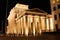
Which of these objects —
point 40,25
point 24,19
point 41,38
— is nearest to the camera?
point 41,38

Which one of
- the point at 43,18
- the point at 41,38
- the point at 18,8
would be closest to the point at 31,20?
the point at 43,18

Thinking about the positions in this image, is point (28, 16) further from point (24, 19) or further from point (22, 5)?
point (22, 5)

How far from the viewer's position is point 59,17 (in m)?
26.5

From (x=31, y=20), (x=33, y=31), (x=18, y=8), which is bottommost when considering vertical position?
(x=33, y=31)

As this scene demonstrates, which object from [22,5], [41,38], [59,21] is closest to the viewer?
[41,38]

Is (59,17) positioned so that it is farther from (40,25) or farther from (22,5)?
(22,5)

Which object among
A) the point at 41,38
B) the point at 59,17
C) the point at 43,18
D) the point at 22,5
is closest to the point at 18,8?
the point at 22,5

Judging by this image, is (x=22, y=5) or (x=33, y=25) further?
(x=22, y=5)

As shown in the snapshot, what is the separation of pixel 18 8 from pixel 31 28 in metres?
8.47

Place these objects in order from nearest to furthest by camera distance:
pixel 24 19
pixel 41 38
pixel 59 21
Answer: pixel 41 38
pixel 24 19
pixel 59 21

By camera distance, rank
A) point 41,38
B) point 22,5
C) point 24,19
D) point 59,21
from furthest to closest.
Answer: point 22,5
point 59,21
point 24,19
point 41,38

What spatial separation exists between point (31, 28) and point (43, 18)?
355 cm

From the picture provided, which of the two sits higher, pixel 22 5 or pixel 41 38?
pixel 22 5

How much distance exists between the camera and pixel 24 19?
2083 cm
